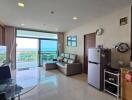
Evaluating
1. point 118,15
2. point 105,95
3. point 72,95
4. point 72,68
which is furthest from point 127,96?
point 72,68

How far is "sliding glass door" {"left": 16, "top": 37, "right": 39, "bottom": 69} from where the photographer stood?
676 centimetres

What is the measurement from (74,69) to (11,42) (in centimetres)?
406

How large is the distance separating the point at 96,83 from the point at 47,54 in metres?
4.77

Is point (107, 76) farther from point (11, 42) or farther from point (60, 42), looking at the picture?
point (11, 42)

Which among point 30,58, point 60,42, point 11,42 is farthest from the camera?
point 60,42

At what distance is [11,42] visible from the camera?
6203mm

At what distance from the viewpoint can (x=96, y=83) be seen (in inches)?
137

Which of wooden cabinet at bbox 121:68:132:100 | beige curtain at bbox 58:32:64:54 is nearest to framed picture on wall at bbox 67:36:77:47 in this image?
beige curtain at bbox 58:32:64:54

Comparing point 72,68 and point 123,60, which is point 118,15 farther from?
point 72,68

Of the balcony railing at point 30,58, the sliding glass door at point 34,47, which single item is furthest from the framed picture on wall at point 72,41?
the balcony railing at point 30,58

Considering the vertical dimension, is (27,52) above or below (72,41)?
below

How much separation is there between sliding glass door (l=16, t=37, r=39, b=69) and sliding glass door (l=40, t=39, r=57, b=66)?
34 centimetres

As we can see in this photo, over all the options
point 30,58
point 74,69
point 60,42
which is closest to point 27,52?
point 30,58

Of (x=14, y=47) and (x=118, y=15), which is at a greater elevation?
(x=118, y=15)
